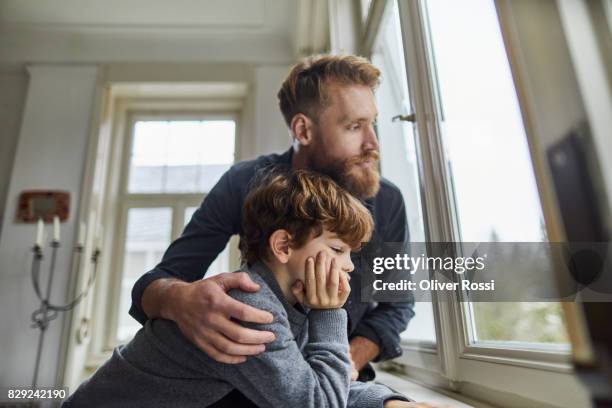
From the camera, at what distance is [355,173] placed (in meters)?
0.63

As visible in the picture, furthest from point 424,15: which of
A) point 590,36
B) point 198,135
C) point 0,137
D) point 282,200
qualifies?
point 0,137

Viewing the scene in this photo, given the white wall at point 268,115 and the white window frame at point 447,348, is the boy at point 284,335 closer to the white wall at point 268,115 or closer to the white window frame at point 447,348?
the white window frame at point 447,348

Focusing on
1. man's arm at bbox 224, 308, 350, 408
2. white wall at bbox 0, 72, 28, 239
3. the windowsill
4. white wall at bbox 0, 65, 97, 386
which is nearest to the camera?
man's arm at bbox 224, 308, 350, 408

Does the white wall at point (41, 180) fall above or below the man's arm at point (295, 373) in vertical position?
above

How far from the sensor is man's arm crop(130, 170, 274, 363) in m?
0.44

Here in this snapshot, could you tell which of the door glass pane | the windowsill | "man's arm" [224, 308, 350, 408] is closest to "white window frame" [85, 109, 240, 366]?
the door glass pane

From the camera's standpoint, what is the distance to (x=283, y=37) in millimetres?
2205

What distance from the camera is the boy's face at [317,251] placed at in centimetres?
48

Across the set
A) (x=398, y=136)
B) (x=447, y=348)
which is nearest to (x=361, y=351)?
(x=447, y=348)

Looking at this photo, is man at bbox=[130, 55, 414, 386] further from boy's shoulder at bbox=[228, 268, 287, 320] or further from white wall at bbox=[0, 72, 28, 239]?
white wall at bbox=[0, 72, 28, 239]

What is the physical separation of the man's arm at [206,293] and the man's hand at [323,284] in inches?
2.2

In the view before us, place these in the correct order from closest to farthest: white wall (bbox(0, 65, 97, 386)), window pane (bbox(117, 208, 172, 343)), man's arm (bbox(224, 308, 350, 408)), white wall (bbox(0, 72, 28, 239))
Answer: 1. man's arm (bbox(224, 308, 350, 408))
2. white wall (bbox(0, 65, 97, 386))
3. window pane (bbox(117, 208, 172, 343))
4. white wall (bbox(0, 72, 28, 239))

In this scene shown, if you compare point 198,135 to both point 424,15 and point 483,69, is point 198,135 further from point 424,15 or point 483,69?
point 483,69

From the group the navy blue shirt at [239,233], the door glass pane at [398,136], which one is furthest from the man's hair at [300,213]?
the door glass pane at [398,136]
